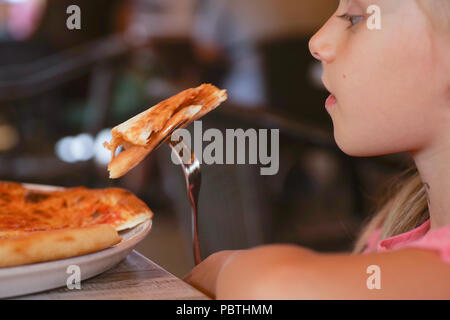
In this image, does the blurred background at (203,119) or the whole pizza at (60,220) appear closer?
the whole pizza at (60,220)

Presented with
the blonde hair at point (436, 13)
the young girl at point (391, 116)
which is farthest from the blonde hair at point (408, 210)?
the blonde hair at point (436, 13)

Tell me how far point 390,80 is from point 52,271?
0.38 metres

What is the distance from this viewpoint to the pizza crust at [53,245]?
0.53 metres

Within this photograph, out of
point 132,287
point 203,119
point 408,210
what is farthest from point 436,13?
point 203,119

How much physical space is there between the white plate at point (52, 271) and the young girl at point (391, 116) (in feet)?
0.34

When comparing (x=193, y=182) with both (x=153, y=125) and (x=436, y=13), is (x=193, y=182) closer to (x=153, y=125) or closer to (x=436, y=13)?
(x=153, y=125)

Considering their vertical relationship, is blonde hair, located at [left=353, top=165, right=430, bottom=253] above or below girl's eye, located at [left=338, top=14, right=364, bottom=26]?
below

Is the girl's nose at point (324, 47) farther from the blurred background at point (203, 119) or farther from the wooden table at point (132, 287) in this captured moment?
the blurred background at point (203, 119)

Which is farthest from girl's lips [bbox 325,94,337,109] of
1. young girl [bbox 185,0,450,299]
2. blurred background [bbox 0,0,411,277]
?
blurred background [bbox 0,0,411,277]

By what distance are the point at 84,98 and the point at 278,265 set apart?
3925mm

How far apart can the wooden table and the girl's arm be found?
72 millimetres

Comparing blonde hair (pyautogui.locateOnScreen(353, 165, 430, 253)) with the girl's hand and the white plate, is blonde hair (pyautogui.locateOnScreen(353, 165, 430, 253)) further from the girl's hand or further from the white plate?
the white plate

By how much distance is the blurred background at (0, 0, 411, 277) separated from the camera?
6.57ft

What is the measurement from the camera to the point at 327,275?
469 millimetres
